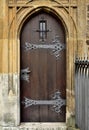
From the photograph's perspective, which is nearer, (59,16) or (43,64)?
(59,16)

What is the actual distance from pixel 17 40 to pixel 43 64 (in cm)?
68

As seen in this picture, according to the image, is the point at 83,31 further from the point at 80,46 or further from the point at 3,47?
the point at 3,47

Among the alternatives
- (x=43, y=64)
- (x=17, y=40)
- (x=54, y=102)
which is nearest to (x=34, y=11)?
(x=17, y=40)

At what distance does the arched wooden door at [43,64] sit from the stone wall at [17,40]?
217 millimetres

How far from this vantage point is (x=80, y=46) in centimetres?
611

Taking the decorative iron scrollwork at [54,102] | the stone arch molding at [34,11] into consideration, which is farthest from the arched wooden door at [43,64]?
the stone arch molding at [34,11]

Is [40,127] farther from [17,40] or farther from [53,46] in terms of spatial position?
[17,40]

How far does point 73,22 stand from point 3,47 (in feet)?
4.46

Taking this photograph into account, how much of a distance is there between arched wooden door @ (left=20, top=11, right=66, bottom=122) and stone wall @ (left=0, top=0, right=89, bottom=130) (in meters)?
0.22

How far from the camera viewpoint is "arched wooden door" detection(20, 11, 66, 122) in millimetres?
6348

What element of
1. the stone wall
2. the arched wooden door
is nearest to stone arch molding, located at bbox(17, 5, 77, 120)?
the stone wall

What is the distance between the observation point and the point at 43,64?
6.37 metres

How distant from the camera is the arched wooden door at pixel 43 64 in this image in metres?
6.35

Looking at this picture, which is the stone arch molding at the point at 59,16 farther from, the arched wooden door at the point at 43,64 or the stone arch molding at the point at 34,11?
the arched wooden door at the point at 43,64
